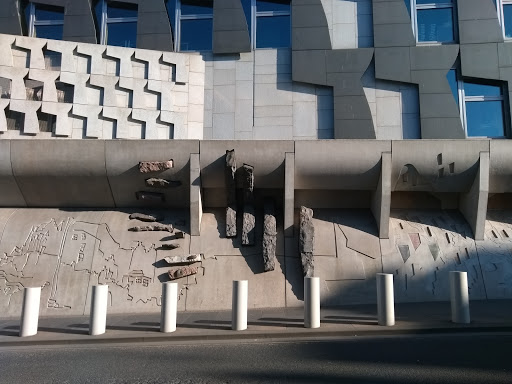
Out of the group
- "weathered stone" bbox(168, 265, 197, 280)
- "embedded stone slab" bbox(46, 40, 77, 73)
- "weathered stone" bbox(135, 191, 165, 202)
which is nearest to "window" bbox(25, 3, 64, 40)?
"embedded stone slab" bbox(46, 40, 77, 73)

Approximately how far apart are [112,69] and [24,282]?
7722mm

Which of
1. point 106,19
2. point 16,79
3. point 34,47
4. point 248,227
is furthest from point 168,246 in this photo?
point 106,19

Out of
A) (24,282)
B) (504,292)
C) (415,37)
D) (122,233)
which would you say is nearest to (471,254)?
(504,292)

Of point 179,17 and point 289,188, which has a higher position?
point 179,17

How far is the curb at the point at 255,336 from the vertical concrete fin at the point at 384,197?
5406 millimetres

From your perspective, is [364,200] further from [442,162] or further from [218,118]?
[218,118]

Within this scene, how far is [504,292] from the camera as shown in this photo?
469 inches

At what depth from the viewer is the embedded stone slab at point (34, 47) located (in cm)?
1535

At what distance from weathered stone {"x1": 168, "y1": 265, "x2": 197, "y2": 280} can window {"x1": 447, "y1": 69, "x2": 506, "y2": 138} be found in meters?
10.5

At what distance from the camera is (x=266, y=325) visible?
855cm

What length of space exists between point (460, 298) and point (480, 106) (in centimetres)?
986

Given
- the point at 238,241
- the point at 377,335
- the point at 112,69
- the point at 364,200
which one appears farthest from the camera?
the point at 112,69

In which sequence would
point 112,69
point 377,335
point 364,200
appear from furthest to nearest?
point 112,69 < point 364,200 < point 377,335

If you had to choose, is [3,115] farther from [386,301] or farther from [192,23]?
[386,301]
